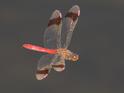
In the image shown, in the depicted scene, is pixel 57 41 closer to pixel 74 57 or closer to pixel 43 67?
pixel 74 57

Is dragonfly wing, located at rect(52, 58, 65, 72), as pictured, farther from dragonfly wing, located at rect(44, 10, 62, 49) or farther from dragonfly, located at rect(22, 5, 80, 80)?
dragonfly wing, located at rect(44, 10, 62, 49)

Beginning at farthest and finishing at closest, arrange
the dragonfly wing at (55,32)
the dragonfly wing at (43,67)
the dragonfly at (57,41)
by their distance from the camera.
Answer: the dragonfly wing at (55,32), the dragonfly at (57,41), the dragonfly wing at (43,67)

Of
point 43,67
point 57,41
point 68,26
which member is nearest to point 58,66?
point 43,67

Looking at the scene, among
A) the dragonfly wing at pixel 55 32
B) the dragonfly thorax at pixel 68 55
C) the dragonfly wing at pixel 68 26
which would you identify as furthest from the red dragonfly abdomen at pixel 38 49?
the dragonfly wing at pixel 68 26

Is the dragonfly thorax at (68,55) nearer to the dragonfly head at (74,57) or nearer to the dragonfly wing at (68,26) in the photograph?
the dragonfly head at (74,57)

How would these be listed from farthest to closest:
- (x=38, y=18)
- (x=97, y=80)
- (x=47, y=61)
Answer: (x=38, y=18) < (x=97, y=80) < (x=47, y=61)

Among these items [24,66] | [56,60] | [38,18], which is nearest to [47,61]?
[56,60]

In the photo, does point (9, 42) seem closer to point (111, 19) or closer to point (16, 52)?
point (16, 52)
